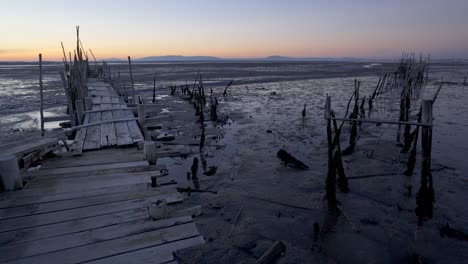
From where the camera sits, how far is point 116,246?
150 inches

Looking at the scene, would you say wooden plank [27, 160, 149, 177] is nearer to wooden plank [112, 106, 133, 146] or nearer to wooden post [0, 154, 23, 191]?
wooden post [0, 154, 23, 191]

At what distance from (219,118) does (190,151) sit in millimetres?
5753

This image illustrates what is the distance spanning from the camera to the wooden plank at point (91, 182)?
18.0 feet

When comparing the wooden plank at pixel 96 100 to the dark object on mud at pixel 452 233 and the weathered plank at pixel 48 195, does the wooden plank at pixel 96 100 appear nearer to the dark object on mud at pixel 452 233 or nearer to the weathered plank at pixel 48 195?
the weathered plank at pixel 48 195

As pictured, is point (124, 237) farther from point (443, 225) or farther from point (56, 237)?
point (443, 225)

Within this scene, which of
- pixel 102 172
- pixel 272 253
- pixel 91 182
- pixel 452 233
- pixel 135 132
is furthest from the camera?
pixel 135 132

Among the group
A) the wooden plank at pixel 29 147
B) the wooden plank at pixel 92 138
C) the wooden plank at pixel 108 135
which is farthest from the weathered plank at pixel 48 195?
the wooden plank at pixel 108 135

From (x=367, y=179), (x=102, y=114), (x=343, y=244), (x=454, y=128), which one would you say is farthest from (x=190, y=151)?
(x=454, y=128)

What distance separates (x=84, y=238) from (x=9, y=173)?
7.58ft

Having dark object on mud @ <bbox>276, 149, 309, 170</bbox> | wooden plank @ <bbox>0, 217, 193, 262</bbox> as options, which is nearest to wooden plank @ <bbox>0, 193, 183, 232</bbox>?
wooden plank @ <bbox>0, 217, 193, 262</bbox>

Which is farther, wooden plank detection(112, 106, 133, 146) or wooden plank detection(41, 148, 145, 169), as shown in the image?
wooden plank detection(112, 106, 133, 146)

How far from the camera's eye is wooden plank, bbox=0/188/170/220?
14.9 ft

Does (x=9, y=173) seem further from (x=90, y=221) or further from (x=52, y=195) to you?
(x=90, y=221)

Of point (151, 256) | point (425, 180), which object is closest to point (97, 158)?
point (151, 256)
